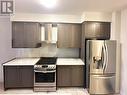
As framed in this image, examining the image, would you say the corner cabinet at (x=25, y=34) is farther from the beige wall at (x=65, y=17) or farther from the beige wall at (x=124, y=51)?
the beige wall at (x=124, y=51)

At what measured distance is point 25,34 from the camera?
16.9 feet

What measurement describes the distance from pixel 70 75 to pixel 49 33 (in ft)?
5.05

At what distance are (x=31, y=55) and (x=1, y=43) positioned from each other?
1104 millimetres

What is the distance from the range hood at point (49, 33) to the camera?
212 inches

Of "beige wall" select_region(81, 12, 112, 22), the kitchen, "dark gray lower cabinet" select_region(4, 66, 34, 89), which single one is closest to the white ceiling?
the kitchen

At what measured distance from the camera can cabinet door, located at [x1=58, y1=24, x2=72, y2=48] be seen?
529 centimetres

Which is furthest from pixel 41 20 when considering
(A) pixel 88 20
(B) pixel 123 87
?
(B) pixel 123 87

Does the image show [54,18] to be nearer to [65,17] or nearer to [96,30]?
[65,17]

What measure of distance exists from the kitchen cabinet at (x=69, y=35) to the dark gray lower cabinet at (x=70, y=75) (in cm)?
83

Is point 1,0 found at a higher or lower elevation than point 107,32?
higher

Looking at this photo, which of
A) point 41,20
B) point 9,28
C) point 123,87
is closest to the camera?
point 123,87

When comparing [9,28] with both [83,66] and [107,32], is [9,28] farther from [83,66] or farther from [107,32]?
[107,32]

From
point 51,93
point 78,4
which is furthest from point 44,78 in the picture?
point 78,4

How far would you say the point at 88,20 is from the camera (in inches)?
192
